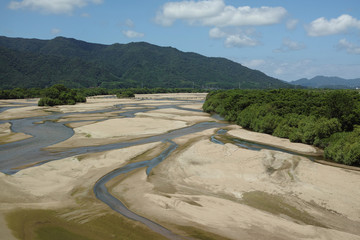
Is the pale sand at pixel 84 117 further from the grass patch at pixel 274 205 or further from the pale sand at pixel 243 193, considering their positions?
the grass patch at pixel 274 205

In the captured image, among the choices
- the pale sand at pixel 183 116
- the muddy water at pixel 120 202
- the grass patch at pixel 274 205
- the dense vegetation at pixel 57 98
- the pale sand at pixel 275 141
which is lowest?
the muddy water at pixel 120 202

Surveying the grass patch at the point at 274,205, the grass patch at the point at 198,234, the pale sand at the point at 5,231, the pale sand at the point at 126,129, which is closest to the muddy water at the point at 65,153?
the grass patch at the point at 198,234

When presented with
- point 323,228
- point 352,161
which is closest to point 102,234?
point 323,228

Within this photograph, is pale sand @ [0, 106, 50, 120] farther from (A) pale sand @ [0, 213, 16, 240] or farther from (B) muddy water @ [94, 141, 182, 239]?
(A) pale sand @ [0, 213, 16, 240]

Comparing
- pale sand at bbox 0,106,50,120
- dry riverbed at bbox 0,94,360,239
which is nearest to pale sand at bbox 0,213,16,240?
dry riverbed at bbox 0,94,360,239

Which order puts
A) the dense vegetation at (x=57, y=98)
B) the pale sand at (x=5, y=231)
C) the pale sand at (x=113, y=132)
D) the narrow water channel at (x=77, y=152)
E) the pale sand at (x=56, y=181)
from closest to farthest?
the pale sand at (x=5, y=231) → the narrow water channel at (x=77, y=152) → the pale sand at (x=56, y=181) → the pale sand at (x=113, y=132) → the dense vegetation at (x=57, y=98)
